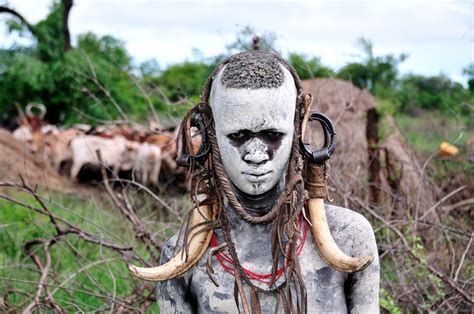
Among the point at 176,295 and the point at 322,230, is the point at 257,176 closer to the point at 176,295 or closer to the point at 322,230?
the point at 322,230

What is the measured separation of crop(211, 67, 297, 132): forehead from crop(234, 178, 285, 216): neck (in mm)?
217

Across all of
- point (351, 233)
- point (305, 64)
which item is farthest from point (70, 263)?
point (351, 233)

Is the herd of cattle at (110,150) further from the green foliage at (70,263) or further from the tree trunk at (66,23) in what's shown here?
the tree trunk at (66,23)

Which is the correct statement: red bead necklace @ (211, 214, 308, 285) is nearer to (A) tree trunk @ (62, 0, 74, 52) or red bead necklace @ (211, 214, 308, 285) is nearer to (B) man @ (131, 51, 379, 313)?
(B) man @ (131, 51, 379, 313)

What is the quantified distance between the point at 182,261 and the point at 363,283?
62 centimetres

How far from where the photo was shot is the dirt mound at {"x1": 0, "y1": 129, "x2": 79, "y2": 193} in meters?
9.80

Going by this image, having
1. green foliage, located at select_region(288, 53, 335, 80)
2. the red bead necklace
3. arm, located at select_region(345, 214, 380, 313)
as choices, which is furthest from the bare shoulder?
green foliage, located at select_region(288, 53, 335, 80)

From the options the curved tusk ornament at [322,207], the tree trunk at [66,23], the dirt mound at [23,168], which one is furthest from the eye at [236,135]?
the tree trunk at [66,23]

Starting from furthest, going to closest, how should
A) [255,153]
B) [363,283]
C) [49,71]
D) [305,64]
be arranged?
[49,71] < [305,64] < [363,283] < [255,153]

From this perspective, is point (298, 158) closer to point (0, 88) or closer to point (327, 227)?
point (327, 227)

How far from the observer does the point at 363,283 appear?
8.63ft

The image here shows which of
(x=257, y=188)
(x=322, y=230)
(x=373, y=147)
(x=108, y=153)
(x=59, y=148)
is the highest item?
(x=257, y=188)

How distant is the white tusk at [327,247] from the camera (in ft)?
8.22

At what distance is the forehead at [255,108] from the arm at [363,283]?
47 cm
